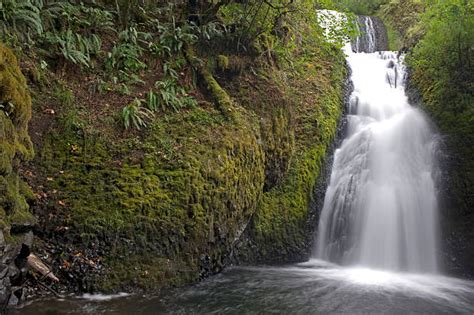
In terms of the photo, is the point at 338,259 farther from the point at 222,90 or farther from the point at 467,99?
the point at 467,99

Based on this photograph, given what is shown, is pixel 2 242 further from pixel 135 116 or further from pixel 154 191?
pixel 135 116

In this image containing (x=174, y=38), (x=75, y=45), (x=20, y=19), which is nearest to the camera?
(x=20, y=19)

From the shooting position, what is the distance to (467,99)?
→ 10500mm

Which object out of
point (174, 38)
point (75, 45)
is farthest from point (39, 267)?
point (174, 38)

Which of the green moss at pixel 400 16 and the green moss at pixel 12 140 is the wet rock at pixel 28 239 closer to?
the green moss at pixel 12 140

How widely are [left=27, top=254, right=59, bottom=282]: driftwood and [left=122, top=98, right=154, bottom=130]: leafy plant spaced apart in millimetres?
2790

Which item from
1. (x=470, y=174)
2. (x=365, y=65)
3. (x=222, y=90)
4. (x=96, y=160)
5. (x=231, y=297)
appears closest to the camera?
(x=231, y=297)

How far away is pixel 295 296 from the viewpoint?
20.6 ft

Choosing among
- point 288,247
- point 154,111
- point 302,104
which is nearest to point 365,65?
point 302,104

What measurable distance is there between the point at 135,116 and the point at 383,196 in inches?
247

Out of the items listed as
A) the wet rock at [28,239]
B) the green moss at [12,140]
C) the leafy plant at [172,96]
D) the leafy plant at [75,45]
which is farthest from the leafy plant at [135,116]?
the wet rock at [28,239]

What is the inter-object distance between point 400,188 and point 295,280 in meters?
4.29

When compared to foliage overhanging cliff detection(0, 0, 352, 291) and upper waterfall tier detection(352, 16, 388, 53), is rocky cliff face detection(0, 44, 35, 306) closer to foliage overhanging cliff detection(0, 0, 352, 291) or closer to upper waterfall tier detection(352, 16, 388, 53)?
foliage overhanging cliff detection(0, 0, 352, 291)

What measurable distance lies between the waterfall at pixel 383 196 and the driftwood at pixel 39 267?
595 cm
